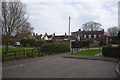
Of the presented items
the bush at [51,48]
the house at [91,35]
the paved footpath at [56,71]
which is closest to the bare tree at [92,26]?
the house at [91,35]

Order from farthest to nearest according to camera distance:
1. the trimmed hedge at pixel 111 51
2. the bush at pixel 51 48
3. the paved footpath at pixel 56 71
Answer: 1. the bush at pixel 51 48
2. the trimmed hedge at pixel 111 51
3. the paved footpath at pixel 56 71

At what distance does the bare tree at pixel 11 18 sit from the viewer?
28.8m

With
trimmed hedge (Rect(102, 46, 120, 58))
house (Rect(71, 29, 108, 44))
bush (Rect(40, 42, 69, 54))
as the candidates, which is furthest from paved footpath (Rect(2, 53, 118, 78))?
house (Rect(71, 29, 108, 44))

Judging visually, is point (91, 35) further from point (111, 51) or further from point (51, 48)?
point (111, 51)

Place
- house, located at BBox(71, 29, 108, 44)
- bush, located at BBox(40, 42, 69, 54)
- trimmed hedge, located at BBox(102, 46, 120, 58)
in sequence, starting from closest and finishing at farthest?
trimmed hedge, located at BBox(102, 46, 120, 58), bush, located at BBox(40, 42, 69, 54), house, located at BBox(71, 29, 108, 44)

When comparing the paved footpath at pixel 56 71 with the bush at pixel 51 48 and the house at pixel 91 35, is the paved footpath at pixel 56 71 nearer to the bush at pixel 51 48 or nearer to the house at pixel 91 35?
the bush at pixel 51 48

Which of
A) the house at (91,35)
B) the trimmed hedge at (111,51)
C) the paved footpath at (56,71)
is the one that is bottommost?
the paved footpath at (56,71)

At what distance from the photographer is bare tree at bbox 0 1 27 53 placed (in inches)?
1134

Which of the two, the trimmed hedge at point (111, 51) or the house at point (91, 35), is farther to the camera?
the house at point (91, 35)

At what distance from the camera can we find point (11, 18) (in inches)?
1160

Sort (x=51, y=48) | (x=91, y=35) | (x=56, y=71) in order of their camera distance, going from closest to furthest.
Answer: (x=56, y=71), (x=51, y=48), (x=91, y=35)

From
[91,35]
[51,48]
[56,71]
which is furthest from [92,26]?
[56,71]

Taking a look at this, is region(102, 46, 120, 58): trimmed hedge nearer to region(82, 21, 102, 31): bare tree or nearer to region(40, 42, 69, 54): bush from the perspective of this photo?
region(40, 42, 69, 54): bush

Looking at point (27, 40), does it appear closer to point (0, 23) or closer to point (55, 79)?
point (0, 23)
